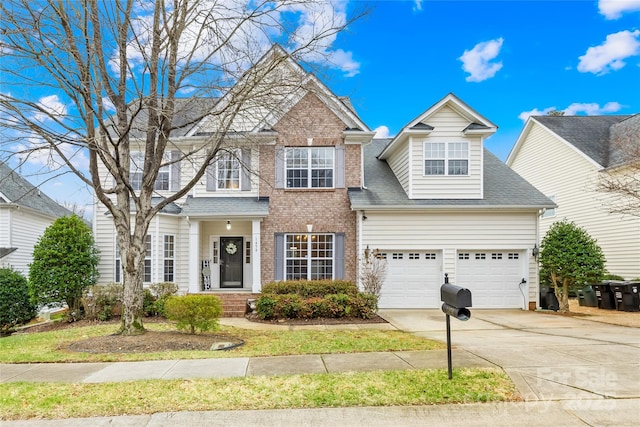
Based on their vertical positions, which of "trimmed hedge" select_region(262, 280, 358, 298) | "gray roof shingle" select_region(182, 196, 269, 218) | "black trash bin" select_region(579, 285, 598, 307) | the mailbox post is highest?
"gray roof shingle" select_region(182, 196, 269, 218)

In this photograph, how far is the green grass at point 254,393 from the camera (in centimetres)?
471

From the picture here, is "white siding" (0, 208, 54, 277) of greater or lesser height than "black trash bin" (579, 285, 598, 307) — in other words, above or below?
above

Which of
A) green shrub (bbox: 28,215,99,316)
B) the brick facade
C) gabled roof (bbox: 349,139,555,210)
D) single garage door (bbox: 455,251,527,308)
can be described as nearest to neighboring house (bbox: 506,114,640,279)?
gabled roof (bbox: 349,139,555,210)

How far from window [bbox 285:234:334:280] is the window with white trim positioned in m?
4.09

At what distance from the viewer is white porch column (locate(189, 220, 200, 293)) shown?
565 inches

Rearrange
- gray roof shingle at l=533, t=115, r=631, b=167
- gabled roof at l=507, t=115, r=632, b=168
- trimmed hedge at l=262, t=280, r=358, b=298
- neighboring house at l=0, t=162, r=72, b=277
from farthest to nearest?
gray roof shingle at l=533, t=115, r=631, b=167
gabled roof at l=507, t=115, r=632, b=168
neighboring house at l=0, t=162, r=72, b=277
trimmed hedge at l=262, t=280, r=358, b=298

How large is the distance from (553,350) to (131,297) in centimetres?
835

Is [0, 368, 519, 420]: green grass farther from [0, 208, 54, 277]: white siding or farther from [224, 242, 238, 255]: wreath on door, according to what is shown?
[0, 208, 54, 277]: white siding

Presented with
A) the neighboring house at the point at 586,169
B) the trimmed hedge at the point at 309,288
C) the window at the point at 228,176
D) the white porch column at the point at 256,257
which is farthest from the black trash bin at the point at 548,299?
the window at the point at 228,176

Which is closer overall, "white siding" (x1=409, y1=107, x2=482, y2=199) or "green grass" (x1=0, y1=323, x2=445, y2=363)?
"green grass" (x1=0, y1=323, x2=445, y2=363)

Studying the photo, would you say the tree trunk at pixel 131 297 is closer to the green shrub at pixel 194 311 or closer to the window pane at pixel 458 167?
the green shrub at pixel 194 311

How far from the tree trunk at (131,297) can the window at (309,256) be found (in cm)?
616

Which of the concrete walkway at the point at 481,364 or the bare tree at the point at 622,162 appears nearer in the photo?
the concrete walkway at the point at 481,364

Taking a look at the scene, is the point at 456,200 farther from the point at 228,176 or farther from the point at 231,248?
the point at 231,248
